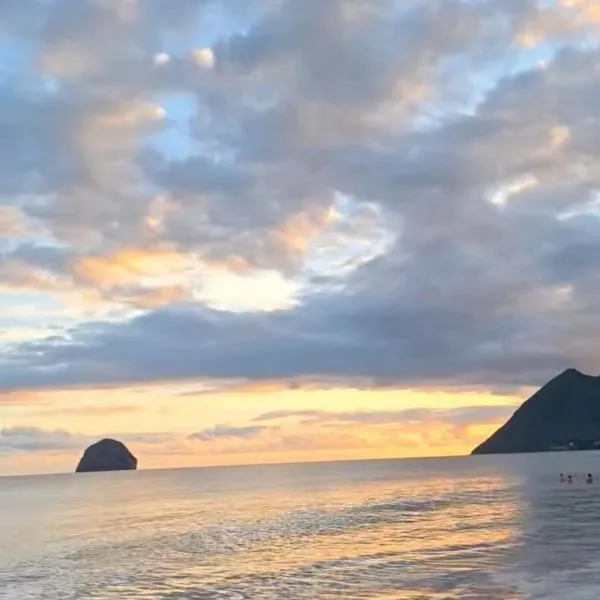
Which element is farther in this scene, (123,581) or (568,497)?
(568,497)

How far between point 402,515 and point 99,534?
30.1 metres

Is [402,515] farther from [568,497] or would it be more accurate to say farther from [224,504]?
[224,504]

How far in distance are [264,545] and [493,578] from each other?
26343mm

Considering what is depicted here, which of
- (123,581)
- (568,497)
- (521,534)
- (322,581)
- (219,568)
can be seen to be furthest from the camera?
(568,497)

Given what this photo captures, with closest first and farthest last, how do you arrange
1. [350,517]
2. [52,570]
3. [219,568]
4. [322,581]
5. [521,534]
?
1. [322,581]
2. [219,568]
3. [52,570]
4. [521,534]
5. [350,517]

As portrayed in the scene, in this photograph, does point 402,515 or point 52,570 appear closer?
point 52,570

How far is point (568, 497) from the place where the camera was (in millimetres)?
99938

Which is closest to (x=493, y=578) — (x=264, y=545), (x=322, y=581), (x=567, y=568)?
(x=567, y=568)

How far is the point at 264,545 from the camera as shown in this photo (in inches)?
2495

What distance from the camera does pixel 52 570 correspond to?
55.4 m

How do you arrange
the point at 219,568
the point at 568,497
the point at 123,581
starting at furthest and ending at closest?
the point at 568,497 → the point at 219,568 → the point at 123,581

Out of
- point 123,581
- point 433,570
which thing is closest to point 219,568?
point 123,581

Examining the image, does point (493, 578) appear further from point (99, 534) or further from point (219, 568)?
point (99, 534)

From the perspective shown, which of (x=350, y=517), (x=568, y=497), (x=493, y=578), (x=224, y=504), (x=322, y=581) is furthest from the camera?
(x=224, y=504)
